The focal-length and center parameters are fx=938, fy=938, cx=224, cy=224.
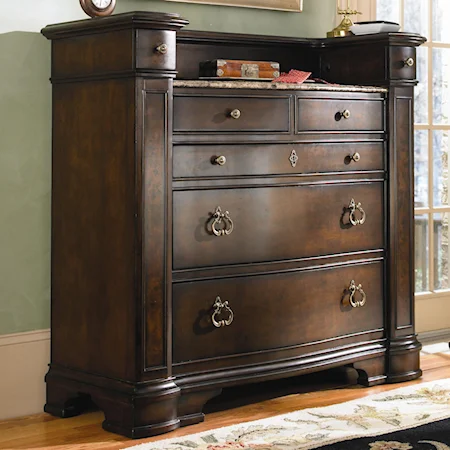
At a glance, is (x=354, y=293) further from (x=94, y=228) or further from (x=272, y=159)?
(x=94, y=228)

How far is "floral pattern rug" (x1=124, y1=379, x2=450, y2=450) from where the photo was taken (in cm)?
280

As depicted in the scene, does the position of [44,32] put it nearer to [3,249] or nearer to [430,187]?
[3,249]

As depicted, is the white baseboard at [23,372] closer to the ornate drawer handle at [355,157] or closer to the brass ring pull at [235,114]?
the brass ring pull at [235,114]

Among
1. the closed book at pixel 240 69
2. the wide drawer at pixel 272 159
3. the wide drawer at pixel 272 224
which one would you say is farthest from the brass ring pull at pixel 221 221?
the closed book at pixel 240 69

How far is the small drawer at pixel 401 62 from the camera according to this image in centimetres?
349

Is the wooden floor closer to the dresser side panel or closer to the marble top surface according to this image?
the dresser side panel

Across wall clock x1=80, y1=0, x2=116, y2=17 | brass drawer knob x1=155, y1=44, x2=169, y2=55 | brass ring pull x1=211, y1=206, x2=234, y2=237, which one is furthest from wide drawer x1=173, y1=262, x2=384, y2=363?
wall clock x1=80, y1=0, x2=116, y2=17

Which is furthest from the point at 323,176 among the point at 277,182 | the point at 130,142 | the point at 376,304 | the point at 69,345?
the point at 69,345

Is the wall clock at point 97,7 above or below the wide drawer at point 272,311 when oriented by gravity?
above

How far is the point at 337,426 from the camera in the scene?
2.99 metres

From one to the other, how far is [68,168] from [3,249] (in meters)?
0.35

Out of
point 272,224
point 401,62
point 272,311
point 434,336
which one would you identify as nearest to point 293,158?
point 272,224

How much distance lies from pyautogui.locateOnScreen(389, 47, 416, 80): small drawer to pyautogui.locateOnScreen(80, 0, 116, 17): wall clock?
106 cm

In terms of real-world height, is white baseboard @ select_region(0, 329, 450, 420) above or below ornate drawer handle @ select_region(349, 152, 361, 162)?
below
